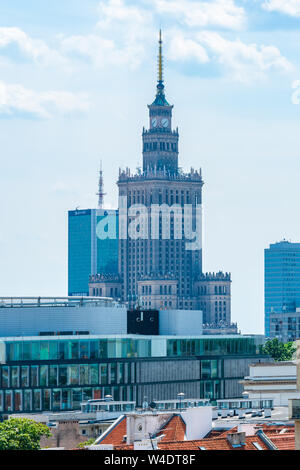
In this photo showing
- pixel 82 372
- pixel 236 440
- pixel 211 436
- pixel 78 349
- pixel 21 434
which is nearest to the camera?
pixel 236 440

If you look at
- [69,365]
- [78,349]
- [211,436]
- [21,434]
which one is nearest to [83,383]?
[69,365]

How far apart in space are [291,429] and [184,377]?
9822 cm

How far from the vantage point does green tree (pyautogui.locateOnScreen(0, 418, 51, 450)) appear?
115 meters

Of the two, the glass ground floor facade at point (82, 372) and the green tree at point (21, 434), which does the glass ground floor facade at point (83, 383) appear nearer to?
the glass ground floor facade at point (82, 372)

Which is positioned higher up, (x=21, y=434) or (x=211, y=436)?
(x=211, y=436)

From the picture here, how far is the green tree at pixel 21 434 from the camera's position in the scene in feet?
377

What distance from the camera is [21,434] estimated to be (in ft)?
385

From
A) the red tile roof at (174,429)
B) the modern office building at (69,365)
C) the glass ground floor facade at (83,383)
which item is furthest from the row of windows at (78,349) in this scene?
the red tile roof at (174,429)

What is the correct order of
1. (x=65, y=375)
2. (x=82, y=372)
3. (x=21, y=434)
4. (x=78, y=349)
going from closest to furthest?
(x=21, y=434)
(x=65, y=375)
(x=82, y=372)
(x=78, y=349)

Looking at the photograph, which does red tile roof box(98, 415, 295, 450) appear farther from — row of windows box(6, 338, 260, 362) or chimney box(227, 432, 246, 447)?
row of windows box(6, 338, 260, 362)

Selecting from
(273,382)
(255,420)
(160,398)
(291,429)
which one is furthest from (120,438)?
(160,398)

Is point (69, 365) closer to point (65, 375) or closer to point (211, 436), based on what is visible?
point (65, 375)

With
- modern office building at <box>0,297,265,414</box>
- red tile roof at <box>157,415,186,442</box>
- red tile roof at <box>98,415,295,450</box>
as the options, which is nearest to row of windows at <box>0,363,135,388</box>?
modern office building at <box>0,297,265,414</box>
